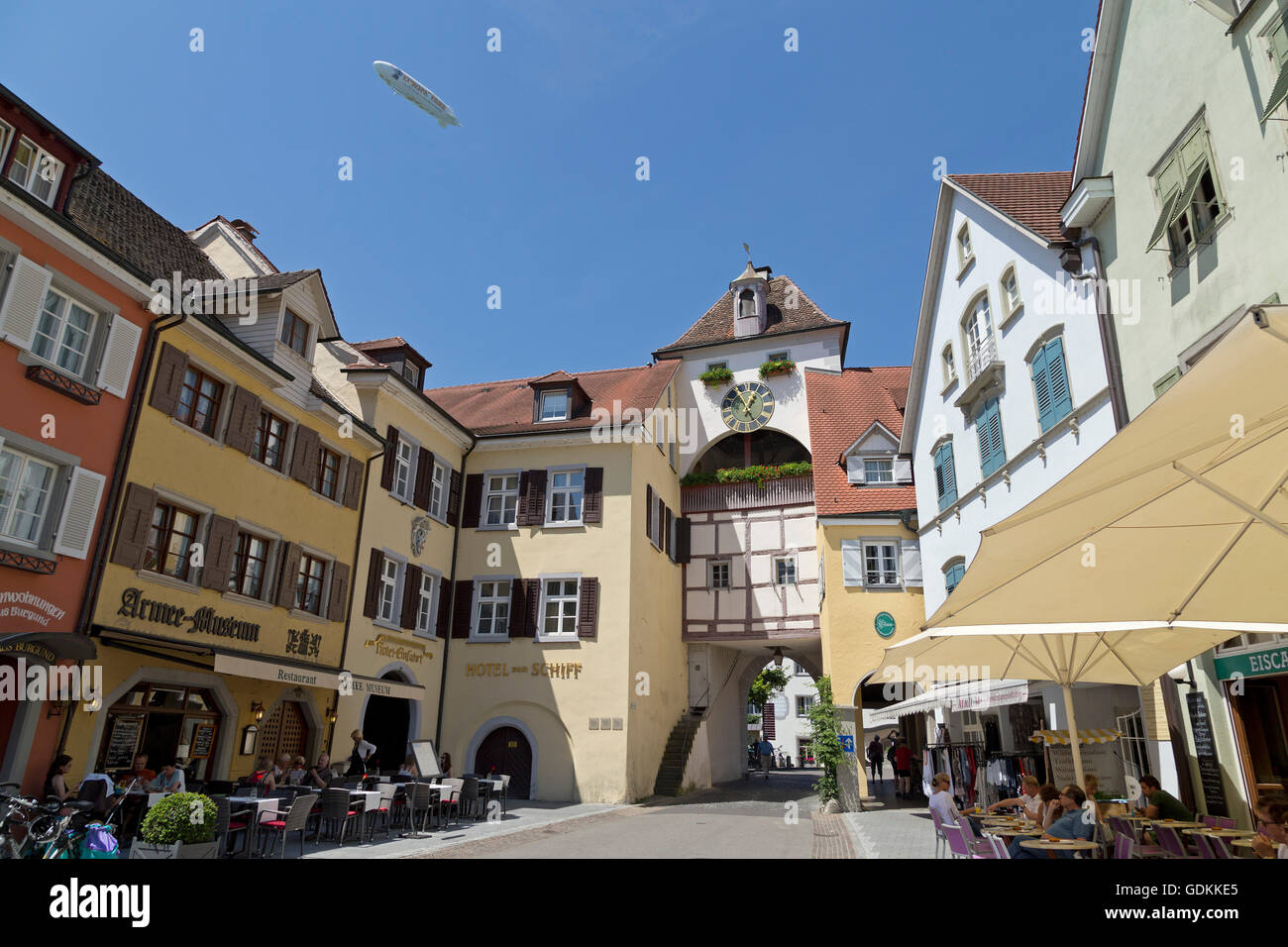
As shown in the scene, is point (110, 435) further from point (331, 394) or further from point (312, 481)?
point (331, 394)

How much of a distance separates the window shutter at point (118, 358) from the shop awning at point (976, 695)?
15.3 meters

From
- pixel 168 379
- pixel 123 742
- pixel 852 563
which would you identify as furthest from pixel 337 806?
pixel 852 563

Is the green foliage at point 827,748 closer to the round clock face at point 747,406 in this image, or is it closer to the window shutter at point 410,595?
the window shutter at point 410,595

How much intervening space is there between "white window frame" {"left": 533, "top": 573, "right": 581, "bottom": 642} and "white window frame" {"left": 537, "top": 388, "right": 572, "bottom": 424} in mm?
5202

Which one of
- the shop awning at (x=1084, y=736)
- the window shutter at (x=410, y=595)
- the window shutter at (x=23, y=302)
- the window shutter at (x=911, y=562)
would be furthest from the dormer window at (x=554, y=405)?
the shop awning at (x=1084, y=736)

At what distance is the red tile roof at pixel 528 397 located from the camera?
24969 mm

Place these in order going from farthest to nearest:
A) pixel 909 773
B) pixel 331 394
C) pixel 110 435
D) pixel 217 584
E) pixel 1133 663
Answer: pixel 909 773, pixel 331 394, pixel 217 584, pixel 110 435, pixel 1133 663

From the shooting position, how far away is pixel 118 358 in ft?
41.7

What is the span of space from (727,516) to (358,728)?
1468cm

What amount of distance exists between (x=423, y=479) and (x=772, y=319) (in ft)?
54.6

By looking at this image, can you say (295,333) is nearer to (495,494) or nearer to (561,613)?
(495,494)

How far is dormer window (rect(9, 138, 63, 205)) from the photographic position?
39.4ft

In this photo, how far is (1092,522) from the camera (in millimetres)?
6828
